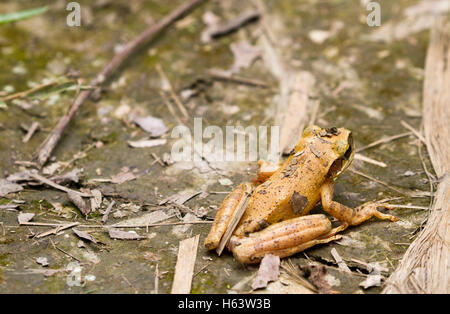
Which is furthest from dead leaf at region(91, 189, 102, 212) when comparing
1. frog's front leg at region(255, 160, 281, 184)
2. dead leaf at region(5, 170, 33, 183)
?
frog's front leg at region(255, 160, 281, 184)

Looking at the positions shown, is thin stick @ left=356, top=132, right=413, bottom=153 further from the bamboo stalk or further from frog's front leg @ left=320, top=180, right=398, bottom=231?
frog's front leg @ left=320, top=180, right=398, bottom=231

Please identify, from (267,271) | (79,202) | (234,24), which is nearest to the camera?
(267,271)

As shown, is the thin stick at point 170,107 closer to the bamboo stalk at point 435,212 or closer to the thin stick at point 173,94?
the thin stick at point 173,94

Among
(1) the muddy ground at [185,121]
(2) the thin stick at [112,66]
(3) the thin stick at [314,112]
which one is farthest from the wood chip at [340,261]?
(2) the thin stick at [112,66]

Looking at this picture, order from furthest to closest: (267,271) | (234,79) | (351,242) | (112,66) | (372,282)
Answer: (112,66) < (234,79) < (351,242) < (267,271) < (372,282)

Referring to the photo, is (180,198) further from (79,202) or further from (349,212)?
(349,212)

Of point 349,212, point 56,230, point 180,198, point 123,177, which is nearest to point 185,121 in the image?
point 123,177
